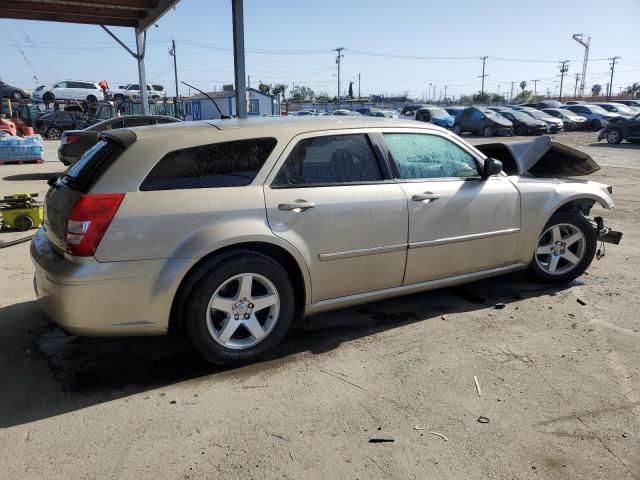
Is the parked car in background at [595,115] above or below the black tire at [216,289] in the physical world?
above

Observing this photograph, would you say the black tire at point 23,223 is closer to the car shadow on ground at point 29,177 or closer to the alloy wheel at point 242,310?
the alloy wheel at point 242,310

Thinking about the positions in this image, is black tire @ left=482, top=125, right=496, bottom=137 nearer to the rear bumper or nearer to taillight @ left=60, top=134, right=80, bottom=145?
taillight @ left=60, top=134, right=80, bottom=145

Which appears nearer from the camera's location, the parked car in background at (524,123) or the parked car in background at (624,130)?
the parked car in background at (624,130)

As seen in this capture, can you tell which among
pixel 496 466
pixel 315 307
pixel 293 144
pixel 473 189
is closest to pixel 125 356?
pixel 315 307

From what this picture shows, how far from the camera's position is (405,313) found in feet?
14.3

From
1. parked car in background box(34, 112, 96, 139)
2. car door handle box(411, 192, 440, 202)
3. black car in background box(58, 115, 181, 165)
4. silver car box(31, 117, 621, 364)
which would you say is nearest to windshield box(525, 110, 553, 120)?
parked car in background box(34, 112, 96, 139)

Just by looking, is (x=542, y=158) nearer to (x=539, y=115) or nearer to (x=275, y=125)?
(x=275, y=125)

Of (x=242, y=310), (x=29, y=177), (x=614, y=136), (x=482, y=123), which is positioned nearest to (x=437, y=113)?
(x=482, y=123)

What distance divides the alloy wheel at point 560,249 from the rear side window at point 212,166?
2878 mm

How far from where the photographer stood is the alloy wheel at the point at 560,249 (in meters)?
4.87

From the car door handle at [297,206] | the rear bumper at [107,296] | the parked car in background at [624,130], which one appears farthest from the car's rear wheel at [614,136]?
the rear bumper at [107,296]

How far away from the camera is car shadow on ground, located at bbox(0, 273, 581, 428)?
315 centimetres

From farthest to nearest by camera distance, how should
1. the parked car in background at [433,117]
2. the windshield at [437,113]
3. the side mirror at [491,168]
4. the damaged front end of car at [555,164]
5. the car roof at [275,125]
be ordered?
1. the windshield at [437,113]
2. the parked car in background at [433,117]
3. the damaged front end of car at [555,164]
4. the side mirror at [491,168]
5. the car roof at [275,125]

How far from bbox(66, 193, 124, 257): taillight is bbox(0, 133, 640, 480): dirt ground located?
92 cm
